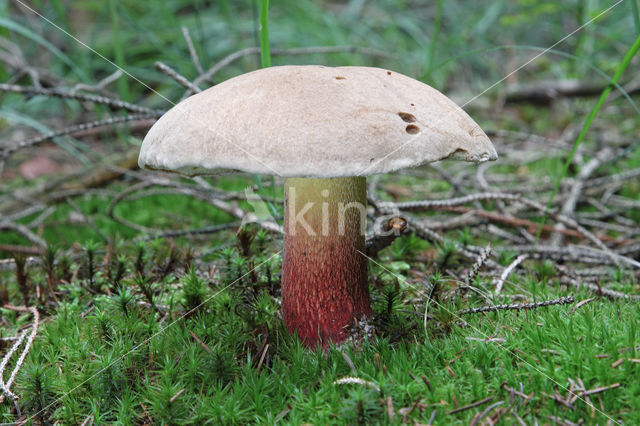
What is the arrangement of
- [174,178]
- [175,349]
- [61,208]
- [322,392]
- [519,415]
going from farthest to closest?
[174,178] → [61,208] → [175,349] → [322,392] → [519,415]

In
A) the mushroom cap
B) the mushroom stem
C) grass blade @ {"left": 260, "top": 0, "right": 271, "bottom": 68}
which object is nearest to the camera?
the mushroom cap

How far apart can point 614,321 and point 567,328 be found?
0.50ft

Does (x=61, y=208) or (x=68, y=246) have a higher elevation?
(x=61, y=208)

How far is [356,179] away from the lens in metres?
1.55

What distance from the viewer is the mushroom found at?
109 centimetres

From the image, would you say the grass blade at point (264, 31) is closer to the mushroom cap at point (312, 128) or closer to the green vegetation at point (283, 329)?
the green vegetation at point (283, 329)

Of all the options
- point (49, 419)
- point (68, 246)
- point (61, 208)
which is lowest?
point (49, 419)

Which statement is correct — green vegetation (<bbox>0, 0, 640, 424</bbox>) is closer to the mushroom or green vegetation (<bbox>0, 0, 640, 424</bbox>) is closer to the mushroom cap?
the mushroom

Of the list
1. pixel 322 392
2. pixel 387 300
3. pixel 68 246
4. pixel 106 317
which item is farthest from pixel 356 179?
pixel 68 246

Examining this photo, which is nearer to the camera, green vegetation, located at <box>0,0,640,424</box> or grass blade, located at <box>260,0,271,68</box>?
green vegetation, located at <box>0,0,640,424</box>

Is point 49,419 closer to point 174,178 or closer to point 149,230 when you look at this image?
point 149,230

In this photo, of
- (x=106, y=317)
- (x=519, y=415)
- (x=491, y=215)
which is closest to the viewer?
(x=519, y=415)

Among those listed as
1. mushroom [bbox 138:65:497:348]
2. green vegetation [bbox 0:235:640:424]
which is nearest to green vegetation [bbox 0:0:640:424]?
green vegetation [bbox 0:235:640:424]

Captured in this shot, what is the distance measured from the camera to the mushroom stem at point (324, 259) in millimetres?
1527
